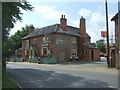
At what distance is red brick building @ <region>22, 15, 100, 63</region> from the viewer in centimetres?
3462

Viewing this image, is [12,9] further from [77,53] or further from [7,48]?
[77,53]

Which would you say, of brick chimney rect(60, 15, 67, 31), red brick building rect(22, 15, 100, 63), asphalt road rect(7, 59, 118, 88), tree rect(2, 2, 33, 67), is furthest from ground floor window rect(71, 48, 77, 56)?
tree rect(2, 2, 33, 67)

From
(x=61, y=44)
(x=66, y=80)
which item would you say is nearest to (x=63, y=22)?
(x=61, y=44)

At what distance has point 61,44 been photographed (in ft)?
116

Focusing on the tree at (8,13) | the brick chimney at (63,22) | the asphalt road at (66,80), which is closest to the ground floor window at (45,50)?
the brick chimney at (63,22)

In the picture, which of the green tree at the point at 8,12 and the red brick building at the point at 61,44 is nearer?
→ the green tree at the point at 8,12

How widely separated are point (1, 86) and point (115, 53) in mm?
16008

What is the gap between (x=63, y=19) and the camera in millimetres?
36500

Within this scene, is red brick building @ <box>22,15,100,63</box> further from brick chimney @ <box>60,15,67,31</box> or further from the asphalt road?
the asphalt road

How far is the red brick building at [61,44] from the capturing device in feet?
114

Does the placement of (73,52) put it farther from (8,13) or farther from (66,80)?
(8,13)

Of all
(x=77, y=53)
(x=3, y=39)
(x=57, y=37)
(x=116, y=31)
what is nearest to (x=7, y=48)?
(x=3, y=39)

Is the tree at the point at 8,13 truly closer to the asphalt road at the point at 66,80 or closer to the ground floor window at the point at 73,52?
the asphalt road at the point at 66,80

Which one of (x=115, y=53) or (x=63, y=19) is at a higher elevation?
(x=63, y=19)
